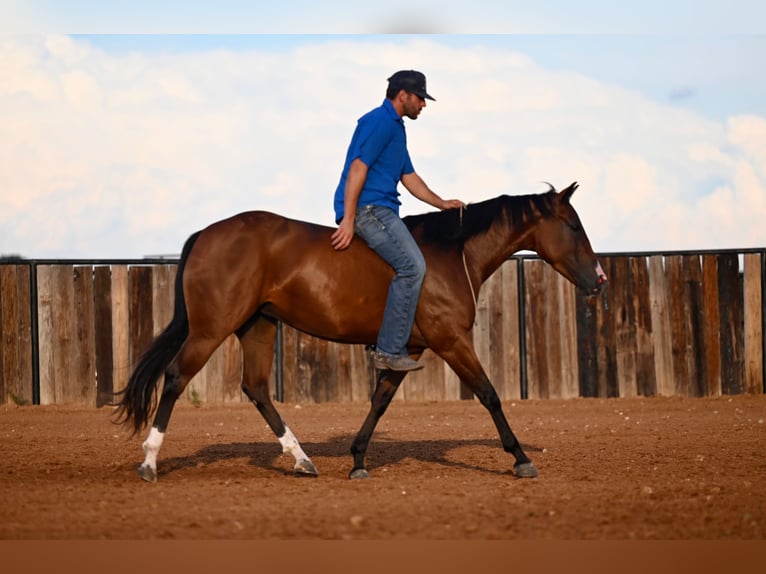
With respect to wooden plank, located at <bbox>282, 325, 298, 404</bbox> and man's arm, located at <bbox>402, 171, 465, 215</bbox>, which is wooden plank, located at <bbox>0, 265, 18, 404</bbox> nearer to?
wooden plank, located at <bbox>282, 325, 298, 404</bbox>

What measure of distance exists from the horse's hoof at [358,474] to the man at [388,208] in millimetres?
848

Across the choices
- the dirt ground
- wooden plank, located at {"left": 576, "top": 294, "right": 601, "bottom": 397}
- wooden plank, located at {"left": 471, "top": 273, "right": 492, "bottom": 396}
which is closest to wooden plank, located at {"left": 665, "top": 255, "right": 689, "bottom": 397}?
wooden plank, located at {"left": 576, "top": 294, "right": 601, "bottom": 397}

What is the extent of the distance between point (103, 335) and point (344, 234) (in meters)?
7.75

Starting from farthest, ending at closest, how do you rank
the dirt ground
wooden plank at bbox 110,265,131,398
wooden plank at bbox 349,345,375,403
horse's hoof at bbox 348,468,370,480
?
wooden plank at bbox 349,345,375,403 → wooden plank at bbox 110,265,131,398 → horse's hoof at bbox 348,468,370,480 → the dirt ground

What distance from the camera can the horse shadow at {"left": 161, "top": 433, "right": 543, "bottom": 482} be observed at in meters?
8.82

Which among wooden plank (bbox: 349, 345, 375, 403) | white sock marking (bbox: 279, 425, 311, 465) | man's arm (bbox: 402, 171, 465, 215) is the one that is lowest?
white sock marking (bbox: 279, 425, 311, 465)

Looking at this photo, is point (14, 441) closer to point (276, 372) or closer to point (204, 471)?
point (204, 471)

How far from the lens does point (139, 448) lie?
10109mm

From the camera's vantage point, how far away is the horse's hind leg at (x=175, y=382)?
307 inches

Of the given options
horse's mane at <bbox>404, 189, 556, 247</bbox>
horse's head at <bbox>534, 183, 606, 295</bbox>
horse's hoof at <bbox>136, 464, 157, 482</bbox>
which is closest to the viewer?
horse's hoof at <bbox>136, 464, 157, 482</bbox>

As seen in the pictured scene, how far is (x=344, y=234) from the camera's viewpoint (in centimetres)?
790

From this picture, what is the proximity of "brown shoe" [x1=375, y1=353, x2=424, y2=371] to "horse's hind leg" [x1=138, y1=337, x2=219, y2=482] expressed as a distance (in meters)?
1.26

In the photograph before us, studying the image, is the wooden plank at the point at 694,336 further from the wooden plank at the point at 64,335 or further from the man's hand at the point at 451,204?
the wooden plank at the point at 64,335

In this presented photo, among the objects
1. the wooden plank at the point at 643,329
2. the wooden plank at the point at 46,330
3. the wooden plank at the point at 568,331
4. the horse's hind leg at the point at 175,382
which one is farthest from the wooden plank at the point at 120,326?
the wooden plank at the point at 643,329
